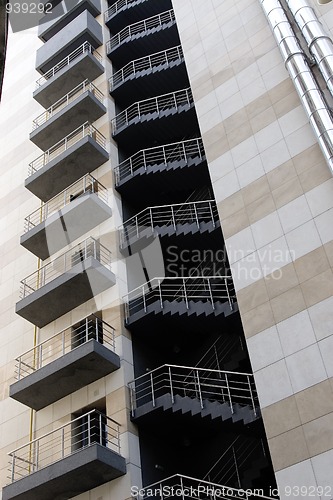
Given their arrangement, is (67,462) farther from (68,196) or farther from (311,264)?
(68,196)

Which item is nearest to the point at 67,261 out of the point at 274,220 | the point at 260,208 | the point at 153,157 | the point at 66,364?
the point at 66,364

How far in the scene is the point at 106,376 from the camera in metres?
19.8

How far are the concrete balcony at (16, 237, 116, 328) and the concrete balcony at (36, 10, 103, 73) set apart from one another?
40.0 ft

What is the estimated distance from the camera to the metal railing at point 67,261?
22.7 meters

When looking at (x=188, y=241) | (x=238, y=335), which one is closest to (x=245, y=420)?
(x=238, y=335)

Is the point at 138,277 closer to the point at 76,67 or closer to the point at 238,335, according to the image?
the point at 238,335

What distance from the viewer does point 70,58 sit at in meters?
31.1

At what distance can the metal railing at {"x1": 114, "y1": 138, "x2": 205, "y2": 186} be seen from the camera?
81.1 ft

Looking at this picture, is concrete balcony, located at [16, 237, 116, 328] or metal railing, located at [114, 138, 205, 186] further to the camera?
metal railing, located at [114, 138, 205, 186]

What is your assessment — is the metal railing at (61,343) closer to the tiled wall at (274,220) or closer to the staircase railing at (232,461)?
the staircase railing at (232,461)

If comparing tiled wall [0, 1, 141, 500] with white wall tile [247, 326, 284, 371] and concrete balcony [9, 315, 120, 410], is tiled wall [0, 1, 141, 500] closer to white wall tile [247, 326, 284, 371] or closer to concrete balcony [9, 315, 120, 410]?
concrete balcony [9, 315, 120, 410]

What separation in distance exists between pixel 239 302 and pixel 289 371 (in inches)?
104

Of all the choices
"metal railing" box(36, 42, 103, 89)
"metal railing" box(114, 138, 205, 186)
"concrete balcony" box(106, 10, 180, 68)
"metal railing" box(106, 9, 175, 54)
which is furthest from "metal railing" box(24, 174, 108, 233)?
"metal railing" box(106, 9, 175, 54)

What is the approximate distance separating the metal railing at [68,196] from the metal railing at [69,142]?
1.73 meters
